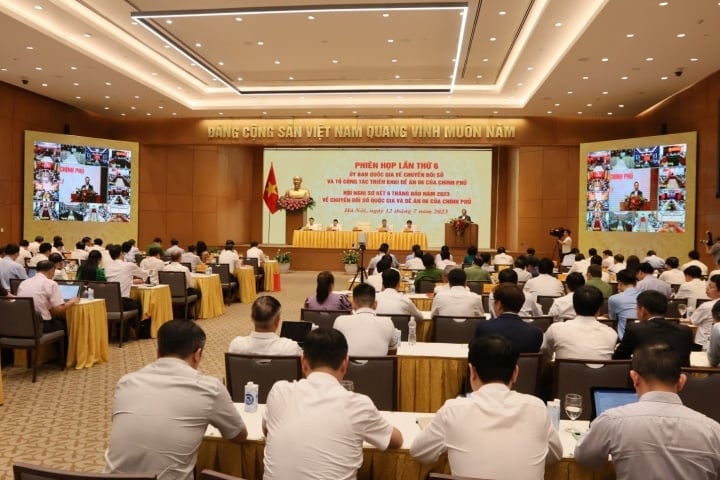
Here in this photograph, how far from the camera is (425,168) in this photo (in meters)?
20.2

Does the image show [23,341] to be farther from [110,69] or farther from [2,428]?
[110,69]

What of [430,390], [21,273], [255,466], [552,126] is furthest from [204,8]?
[552,126]

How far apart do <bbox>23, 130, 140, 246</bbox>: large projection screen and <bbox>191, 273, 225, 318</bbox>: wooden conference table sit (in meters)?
7.57

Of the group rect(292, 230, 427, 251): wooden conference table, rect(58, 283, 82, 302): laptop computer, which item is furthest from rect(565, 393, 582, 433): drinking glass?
rect(292, 230, 427, 251): wooden conference table

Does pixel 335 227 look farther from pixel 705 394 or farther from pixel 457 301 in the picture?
pixel 705 394

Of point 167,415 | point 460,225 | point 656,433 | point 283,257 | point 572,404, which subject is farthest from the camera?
point 283,257

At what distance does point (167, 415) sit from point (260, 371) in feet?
4.00

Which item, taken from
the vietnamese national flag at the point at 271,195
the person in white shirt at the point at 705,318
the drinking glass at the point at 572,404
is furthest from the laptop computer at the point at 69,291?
the vietnamese national flag at the point at 271,195

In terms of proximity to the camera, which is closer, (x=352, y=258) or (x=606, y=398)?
(x=606, y=398)

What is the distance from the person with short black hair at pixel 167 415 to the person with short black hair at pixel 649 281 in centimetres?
562

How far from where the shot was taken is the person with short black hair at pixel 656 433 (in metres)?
1.97

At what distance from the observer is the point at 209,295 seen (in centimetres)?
1047

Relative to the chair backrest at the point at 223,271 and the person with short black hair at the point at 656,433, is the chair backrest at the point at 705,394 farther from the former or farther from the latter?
the chair backrest at the point at 223,271

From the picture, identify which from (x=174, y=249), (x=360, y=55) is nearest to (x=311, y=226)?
(x=360, y=55)
